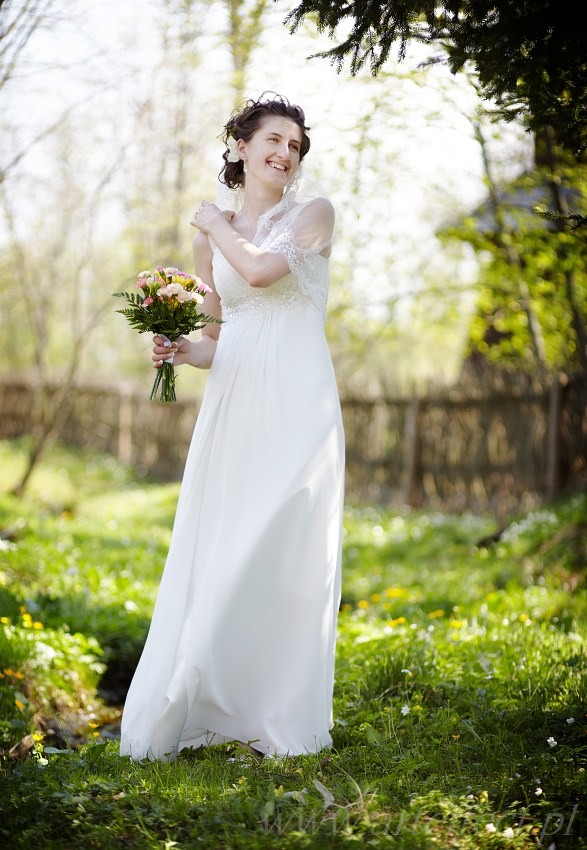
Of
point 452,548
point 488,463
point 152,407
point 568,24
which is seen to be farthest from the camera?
point 152,407

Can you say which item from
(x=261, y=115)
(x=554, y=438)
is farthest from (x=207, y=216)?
(x=554, y=438)

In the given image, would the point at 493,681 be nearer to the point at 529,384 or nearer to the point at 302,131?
the point at 302,131

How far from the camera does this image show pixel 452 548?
7.84 m

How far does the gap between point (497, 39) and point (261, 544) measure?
2.07 m

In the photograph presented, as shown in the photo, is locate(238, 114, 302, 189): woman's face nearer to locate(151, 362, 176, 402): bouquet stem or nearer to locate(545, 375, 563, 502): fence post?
locate(151, 362, 176, 402): bouquet stem

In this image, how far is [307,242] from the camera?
126 inches

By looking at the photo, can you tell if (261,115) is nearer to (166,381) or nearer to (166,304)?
(166,304)

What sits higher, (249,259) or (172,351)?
(249,259)

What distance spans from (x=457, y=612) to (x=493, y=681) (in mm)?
1425

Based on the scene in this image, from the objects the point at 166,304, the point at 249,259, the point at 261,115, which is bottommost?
the point at 166,304

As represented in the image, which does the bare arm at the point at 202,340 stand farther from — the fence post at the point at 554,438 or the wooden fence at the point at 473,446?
the fence post at the point at 554,438

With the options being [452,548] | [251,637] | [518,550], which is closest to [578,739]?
[251,637]

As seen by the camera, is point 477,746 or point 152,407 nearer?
point 477,746

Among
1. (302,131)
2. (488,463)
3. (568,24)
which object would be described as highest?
(568,24)
